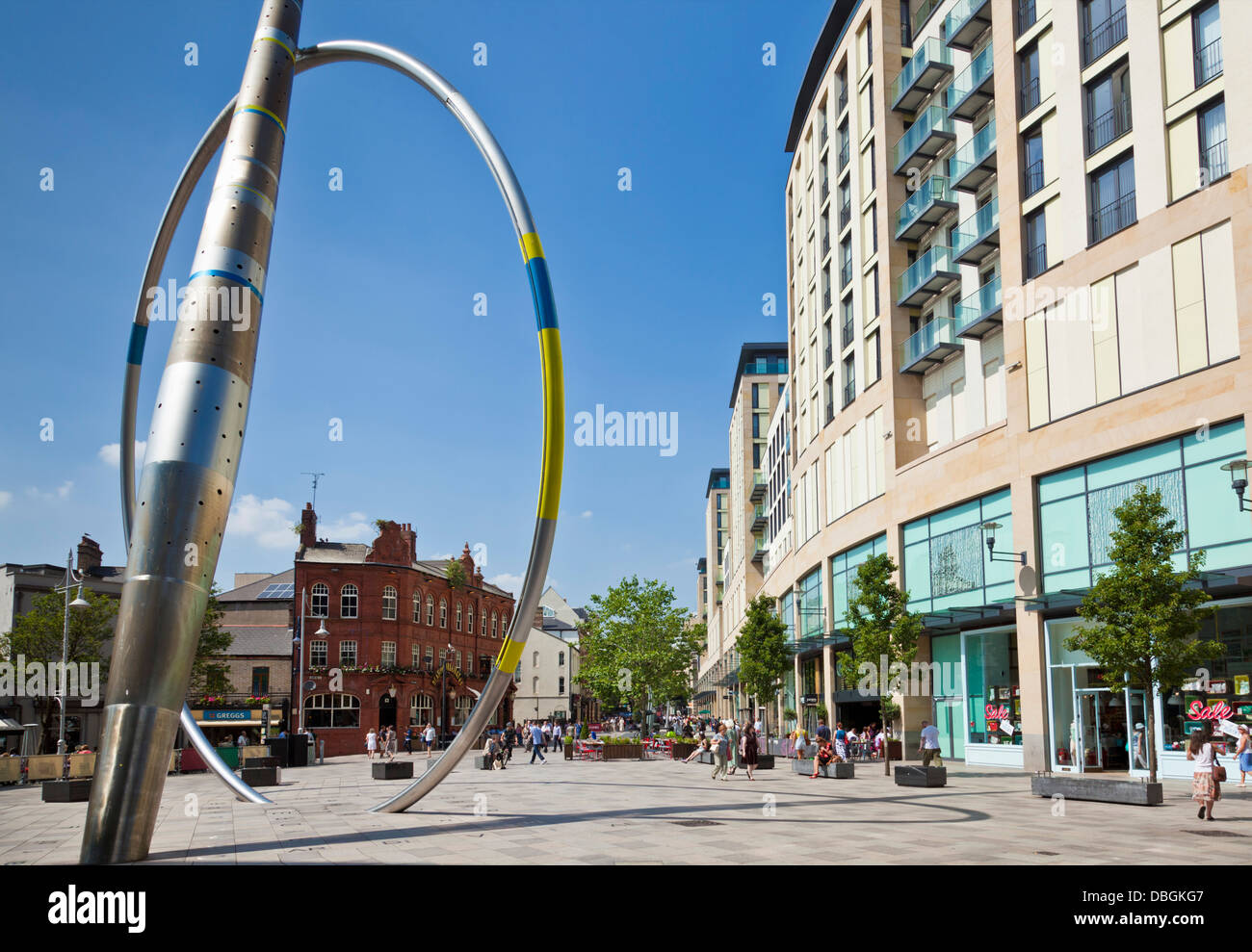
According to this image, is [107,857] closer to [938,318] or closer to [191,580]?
[191,580]

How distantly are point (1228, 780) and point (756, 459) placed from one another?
241 ft

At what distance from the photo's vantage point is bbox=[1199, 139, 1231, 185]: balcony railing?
25.6 meters

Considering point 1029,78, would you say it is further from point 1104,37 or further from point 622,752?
point 622,752

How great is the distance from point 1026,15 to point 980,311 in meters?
9.56

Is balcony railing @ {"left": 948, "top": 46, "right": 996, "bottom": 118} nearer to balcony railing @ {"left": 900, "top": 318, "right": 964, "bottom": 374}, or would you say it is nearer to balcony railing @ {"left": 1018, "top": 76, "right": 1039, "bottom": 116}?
Answer: balcony railing @ {"left": 1018, "top": 76, "right": 1039, "bottom": 116}

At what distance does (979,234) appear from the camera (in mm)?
37156

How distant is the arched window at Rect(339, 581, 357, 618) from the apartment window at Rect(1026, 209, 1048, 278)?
5080 centimetres

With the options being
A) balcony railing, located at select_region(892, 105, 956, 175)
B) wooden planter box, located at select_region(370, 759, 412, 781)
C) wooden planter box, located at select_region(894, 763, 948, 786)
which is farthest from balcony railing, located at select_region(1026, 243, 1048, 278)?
wooden planter box, located at select_region(370, 759, 412, 781)

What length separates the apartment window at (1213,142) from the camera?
2567 cm

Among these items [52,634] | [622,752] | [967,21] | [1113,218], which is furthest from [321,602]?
[1113,218]

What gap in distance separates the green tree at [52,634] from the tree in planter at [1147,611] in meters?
48.1
